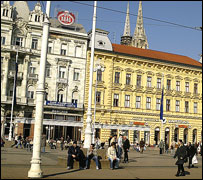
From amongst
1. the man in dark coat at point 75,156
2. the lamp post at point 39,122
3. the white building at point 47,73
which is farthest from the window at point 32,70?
the lamp post at point 39,122

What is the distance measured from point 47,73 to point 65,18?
8853 millimetres

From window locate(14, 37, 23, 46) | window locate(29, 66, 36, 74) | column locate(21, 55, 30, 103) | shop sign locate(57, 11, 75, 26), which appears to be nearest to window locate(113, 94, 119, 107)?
window locate(29, 66, 36, 74)

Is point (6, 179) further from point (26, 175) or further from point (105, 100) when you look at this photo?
point (105, 100)

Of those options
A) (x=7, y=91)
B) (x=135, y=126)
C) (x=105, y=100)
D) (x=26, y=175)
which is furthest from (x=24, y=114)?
(x=26, y=175)

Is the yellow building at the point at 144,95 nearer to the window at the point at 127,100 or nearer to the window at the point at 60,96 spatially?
the window at the point at 127,100

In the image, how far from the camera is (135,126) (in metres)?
45.3

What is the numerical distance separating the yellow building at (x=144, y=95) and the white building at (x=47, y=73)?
196 centimetres

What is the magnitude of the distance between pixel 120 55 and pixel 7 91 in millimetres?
17610

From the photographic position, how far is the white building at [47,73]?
1575 inches

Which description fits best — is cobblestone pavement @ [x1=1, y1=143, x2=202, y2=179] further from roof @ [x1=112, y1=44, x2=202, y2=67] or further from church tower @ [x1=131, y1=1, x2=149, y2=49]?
church tower @ [x1=131, y1=1, x2=149, y2=49]

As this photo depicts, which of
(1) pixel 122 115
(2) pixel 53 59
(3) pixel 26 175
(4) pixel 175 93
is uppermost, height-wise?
(2) pixel 53 59

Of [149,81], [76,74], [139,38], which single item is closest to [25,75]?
[76,74]

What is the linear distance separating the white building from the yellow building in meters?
1.96

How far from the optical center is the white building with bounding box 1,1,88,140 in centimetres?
4000
